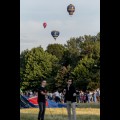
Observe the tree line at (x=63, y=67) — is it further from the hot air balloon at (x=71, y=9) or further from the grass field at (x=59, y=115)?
the grass field at (x=59, y=115)

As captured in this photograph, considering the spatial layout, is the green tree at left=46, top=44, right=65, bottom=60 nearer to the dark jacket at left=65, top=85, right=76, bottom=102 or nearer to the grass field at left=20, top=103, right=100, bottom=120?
the grass field at left=20, top=103, right=100, bottom=120

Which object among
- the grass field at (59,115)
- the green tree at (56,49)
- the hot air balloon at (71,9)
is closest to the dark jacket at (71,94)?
the grass field at (59,115)

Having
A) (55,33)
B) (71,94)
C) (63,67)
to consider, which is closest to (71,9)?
(55,33)

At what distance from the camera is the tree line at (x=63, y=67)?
211 ft

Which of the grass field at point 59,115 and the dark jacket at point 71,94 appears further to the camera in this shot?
the grass field at point 59,115

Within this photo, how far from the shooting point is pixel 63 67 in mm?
66688

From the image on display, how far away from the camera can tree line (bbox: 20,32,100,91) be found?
64188 millimetres

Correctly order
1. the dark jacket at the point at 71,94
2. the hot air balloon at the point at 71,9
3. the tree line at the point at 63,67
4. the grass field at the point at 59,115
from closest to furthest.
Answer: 1. the dark jacket at the point at 71,94
2. the grass field at the point at 59,115
3. the hot air balloon at the point at 71,9
4. the tree line at the point at 63,67

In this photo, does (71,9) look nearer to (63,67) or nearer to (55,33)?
(55,33)

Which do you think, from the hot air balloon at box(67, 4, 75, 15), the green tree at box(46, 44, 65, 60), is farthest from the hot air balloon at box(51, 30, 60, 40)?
the green tree at box(46, 44, 65, 60)
